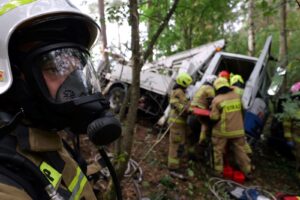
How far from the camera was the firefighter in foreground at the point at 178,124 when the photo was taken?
20.3ft

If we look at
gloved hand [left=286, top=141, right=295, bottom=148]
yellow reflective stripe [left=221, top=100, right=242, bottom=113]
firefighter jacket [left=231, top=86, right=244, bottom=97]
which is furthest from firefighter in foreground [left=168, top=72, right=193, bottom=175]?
gloved hand [left=286, top=141, right=295, bottom=148]

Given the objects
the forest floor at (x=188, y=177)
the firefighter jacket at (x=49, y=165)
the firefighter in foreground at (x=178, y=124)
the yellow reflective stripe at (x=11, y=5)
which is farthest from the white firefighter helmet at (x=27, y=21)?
the firefighter in foreground at (x=178, y=124)

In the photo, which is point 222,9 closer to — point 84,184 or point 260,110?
point 260,110

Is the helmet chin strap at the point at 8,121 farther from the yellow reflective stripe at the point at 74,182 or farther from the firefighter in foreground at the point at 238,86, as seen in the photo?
the firefighter in foreground at the point at 238,86

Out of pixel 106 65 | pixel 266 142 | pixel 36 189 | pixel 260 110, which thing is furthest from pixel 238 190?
pixel 106 65

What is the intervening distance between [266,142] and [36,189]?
7.03 m

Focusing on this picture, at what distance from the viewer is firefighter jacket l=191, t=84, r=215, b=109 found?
6.32 metres

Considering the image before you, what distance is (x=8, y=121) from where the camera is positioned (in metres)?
1.41

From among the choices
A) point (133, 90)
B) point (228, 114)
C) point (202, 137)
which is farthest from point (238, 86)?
point (133, 90)

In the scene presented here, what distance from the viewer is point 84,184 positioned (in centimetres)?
173

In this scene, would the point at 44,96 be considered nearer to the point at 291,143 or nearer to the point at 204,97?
the point at 204,97

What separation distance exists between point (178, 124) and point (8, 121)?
5.18 m

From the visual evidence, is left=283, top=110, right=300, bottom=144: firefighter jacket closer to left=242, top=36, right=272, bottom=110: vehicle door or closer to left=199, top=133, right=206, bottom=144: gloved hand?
left=242, top=36, right=272, bottom=110: vehicle door

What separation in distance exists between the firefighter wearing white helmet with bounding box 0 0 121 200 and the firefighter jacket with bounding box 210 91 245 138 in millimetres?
4585
